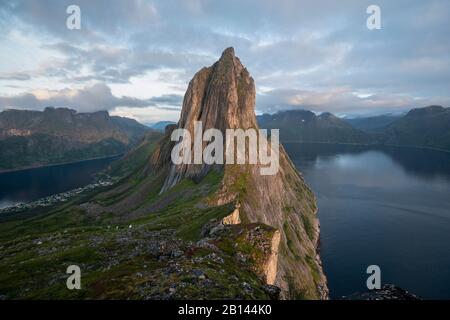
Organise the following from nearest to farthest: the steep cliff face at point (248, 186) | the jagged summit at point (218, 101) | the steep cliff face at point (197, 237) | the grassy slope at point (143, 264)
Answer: the grassy slope at point (143, 264)
the steep cliff face at point (197, 237)
the steep cliff face at point (248, 186)
the jagged summit at point (218, 101)

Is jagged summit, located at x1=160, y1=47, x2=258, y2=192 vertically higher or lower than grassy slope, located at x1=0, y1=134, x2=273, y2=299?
higher

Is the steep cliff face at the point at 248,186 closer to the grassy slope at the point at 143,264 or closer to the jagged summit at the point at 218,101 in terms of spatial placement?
the jagged summit at the point at 218,101

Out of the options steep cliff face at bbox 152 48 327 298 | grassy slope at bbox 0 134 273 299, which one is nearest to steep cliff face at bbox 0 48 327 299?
grassy slope at bbox 0 134 273 299

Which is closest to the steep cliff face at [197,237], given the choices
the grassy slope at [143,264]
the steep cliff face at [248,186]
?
the grassy slope at [143,264]

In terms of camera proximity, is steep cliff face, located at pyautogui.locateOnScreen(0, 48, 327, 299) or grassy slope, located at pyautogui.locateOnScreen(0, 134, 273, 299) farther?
steep cliff face, located at pyautogui.locateOnScreen(0, 48, 327, 299)

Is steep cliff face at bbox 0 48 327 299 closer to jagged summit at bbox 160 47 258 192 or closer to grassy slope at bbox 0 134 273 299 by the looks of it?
grassy slope at bbox 0 134 273 299

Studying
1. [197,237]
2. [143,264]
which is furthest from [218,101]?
[143,264]
